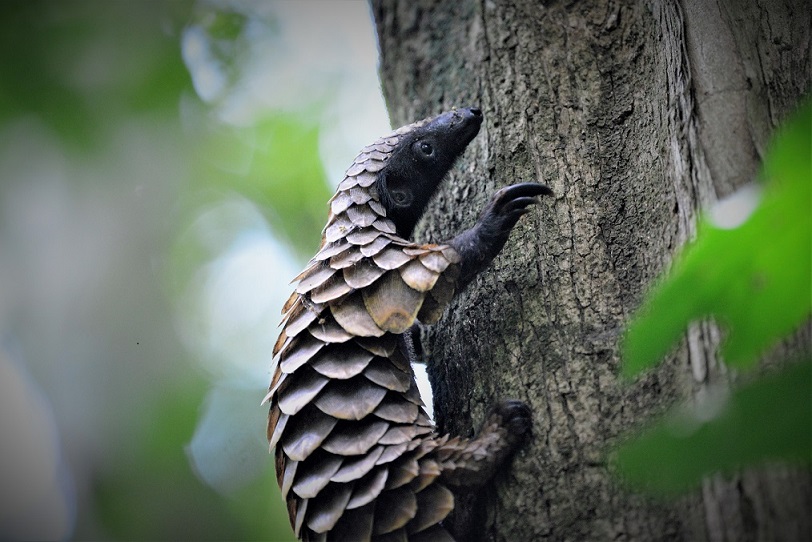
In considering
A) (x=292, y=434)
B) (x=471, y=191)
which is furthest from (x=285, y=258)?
(x=292, y=434)

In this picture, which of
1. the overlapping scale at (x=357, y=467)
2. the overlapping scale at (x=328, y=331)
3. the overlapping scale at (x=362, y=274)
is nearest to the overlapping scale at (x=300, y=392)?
the overlapping scale at (x=328, y=331)

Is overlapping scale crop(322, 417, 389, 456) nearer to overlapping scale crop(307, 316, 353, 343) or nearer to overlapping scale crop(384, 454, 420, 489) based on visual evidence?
overlapping scale crop(384, 454, 420, 489)

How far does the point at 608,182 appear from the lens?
2.38 metres

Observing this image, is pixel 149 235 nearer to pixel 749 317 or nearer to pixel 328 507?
pixel 328 507

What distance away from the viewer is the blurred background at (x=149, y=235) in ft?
17.2

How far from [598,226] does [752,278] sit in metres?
1.51

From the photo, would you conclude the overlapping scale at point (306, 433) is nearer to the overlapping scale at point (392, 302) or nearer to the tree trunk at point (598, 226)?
the overlapping scale at point (392, 302)

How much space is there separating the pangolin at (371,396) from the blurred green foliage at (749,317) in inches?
51.6

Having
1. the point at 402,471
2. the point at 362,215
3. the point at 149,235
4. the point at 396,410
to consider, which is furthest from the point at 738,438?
the point at 149,235

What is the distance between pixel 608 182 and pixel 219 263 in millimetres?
4440

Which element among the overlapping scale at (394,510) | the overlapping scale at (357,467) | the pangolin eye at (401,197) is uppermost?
the pangolin eye at (401,197)

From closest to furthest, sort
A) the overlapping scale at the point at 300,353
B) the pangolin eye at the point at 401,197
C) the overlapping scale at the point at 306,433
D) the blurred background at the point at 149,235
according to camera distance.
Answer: the overlapping scale at the point at 306,433, the overlapping scale at the point at 300,353, the pangolin eye at the point at 401,197, the blurred background at the point at 149,235

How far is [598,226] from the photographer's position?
2320 mm

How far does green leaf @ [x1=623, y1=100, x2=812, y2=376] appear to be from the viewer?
814 millimetres
